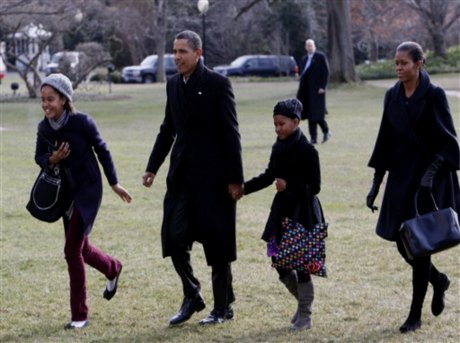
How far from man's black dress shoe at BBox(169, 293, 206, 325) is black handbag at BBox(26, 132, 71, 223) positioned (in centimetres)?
100

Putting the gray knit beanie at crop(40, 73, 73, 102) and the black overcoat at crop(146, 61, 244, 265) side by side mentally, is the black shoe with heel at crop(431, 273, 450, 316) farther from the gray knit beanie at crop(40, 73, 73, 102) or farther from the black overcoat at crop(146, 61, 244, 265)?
the gray knit beanie at crop(40, 73, 73, 102)

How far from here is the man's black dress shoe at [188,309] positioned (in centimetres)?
651

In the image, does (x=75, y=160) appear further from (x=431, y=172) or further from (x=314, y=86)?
(x=314, y=86)

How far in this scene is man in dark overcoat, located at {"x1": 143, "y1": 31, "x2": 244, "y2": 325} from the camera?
21.0ft

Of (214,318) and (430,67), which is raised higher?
(214,318)

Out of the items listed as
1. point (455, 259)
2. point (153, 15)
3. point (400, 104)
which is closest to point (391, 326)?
point (400, 104)

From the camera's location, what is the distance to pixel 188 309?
6.53 meters

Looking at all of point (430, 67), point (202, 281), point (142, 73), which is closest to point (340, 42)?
point (430, 67)

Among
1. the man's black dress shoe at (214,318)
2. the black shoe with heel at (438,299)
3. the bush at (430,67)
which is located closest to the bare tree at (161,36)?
the bush at (430,67)

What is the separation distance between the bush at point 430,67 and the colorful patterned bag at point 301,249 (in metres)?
44.5

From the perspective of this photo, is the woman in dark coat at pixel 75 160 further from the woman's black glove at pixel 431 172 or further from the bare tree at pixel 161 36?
the bare tree at pixel 161 36

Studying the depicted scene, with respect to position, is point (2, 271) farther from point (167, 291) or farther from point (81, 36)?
point (81, 36)

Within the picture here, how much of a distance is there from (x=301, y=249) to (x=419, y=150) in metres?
0.96

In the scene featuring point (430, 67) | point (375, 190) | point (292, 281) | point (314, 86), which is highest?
point (375, 190)
